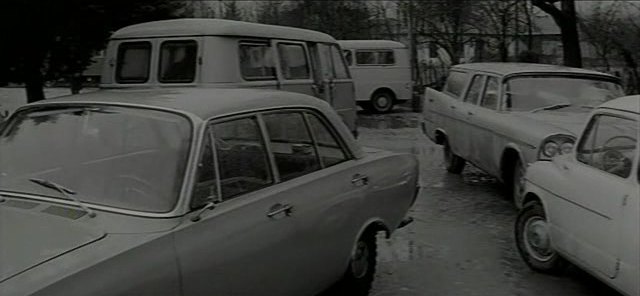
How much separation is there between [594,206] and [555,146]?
2.28m

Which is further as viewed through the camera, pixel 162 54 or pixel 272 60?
pixel 272 60

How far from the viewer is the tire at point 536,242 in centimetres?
533

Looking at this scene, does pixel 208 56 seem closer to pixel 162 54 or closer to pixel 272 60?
pixel 162 54

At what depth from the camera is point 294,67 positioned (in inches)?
392

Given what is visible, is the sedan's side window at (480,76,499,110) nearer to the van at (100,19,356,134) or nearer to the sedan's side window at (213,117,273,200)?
the van at (100,19,356,134)

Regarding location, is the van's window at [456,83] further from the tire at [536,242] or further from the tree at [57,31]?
the tree at [57,31]

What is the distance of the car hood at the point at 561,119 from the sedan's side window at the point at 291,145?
3423mm

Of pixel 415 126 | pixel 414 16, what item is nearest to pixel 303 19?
pixel 414 16

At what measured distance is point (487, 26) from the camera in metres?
22.7

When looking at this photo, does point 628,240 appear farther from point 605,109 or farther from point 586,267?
point 605,109

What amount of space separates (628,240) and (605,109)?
1.27 meters

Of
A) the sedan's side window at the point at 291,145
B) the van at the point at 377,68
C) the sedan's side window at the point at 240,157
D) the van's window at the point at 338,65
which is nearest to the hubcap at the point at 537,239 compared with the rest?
the sedan's side window at the point at 291,145

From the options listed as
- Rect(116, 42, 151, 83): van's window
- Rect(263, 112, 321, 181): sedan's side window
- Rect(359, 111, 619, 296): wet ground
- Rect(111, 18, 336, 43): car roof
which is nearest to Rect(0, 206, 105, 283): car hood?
Rect(263, 112, 321, 181): sedan's side window

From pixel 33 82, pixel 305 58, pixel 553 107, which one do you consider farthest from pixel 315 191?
pixel 33 82
